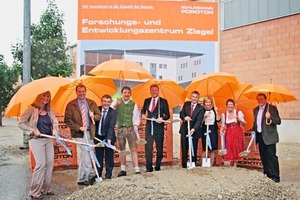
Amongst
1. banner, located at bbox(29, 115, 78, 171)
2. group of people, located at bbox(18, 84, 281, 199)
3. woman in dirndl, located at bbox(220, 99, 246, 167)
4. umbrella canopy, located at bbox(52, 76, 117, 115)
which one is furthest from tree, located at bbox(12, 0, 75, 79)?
woman in dirndl, located at bbox(220, 99, 246, 167)

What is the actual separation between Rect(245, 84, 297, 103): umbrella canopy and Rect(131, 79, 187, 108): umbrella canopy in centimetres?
141

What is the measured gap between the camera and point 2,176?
26.5 ft

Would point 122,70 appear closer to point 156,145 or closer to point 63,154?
point 156,145

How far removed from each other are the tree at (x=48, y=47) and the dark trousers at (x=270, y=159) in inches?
315

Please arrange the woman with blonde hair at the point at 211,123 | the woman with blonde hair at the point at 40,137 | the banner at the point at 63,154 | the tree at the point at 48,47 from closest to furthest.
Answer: the woman with blonde hair at the point at 40,137 < the woman with blonde hair at the point at 211,123 < the banner at the point at 63,154 < the tree at the point at 48,47

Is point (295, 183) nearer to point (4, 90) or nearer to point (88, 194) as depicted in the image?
point (88, 194)

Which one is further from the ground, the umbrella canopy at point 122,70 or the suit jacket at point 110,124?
the umbrella canopy at point 122,70

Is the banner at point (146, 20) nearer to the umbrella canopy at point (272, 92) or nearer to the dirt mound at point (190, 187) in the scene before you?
the umbrella canopy at point (272, 92)

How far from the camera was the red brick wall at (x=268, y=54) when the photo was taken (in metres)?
15.6

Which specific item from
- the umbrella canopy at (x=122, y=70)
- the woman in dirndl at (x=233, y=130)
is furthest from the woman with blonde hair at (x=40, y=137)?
the woman in dirndl at (x=233, y=130)

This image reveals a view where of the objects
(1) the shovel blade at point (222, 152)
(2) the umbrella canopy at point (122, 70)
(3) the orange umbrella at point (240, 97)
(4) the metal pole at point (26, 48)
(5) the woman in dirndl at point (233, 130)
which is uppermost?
(4) the metal pole at point (26, 48)

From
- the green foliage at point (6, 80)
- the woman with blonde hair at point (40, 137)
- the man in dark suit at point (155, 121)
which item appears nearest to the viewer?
the woman with blonde hair at point (40, 137)

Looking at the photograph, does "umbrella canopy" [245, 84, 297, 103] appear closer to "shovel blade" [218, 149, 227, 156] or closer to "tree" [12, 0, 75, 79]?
"shovel blade" [218, 149, 227, 156]

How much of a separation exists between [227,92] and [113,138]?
2.84 meters
